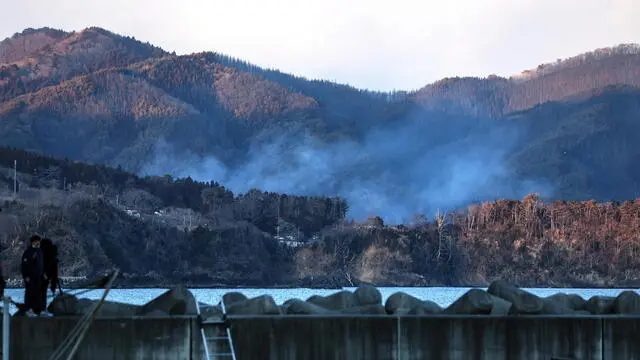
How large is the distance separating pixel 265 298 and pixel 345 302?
2.68m

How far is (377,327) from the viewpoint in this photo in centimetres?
2714

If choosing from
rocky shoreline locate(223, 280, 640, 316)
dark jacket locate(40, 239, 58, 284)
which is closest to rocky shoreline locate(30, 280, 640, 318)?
rocky shoreline locate(223, 280, 640, 316)

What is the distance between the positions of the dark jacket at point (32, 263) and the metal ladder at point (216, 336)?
3.48 meters

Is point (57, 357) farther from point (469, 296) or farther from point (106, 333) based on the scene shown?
point (469, 296)

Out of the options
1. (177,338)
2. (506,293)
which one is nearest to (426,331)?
(506,293)

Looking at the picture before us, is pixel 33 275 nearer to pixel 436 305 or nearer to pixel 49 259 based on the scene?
pixel 49 259

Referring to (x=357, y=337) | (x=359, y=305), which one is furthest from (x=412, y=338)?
(x=359, y=305)

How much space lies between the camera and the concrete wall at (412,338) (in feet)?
88.6

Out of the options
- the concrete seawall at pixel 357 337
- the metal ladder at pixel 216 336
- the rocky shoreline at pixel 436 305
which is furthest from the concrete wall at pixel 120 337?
the rocky shoreline at pixel 436 305

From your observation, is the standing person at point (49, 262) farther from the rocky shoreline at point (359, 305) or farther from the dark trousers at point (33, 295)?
the dark trousers at point (33, 295)

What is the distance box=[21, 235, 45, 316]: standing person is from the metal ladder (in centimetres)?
343

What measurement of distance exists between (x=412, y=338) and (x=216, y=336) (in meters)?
4.13

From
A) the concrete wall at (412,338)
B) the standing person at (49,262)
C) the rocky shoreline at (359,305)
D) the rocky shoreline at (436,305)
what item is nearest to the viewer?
the concrete wall at (412,338)

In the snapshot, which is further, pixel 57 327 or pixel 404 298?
pixel 404 298
